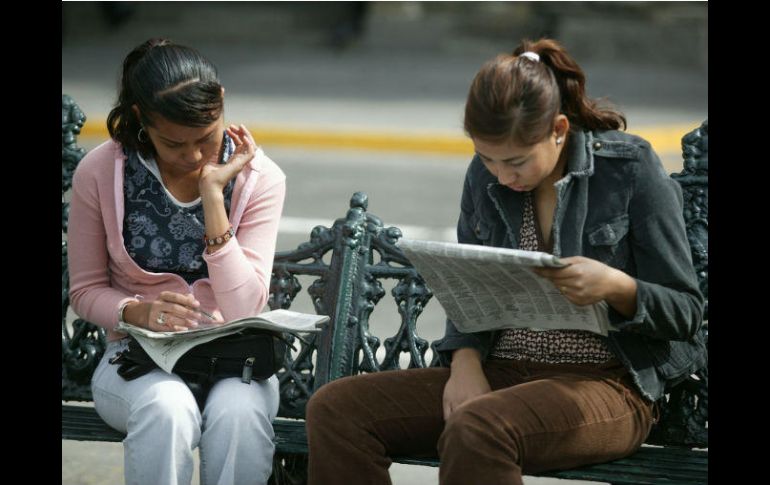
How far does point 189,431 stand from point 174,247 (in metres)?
0.57

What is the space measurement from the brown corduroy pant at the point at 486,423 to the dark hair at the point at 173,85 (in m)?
0.82

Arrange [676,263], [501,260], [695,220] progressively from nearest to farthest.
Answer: [501,260] < [676,263] < [695,220]

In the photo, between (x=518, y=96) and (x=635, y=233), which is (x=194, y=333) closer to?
(x=518, y=96)

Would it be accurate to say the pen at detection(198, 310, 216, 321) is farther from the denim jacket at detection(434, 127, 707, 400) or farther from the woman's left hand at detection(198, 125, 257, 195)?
the denim jacket at detection(434, 127, 707, 400)

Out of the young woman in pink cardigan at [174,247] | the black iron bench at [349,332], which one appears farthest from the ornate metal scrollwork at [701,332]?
the young woman in pink cardigan at [174,247]

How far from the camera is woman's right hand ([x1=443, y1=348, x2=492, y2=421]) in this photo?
129 inches

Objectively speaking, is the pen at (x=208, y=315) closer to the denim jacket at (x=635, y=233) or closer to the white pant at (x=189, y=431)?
the white pant at (x=189, y=431)

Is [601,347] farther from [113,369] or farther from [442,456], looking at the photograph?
[113,369]

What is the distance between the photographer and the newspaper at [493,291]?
3043mm

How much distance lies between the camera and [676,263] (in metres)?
3.19

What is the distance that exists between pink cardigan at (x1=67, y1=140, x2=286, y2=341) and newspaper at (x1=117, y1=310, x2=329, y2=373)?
178 mm

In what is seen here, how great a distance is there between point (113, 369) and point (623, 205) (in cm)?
147

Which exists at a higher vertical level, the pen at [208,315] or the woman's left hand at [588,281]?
the woman's left hand at [588,281]

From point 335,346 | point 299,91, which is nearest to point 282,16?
point 299,91
